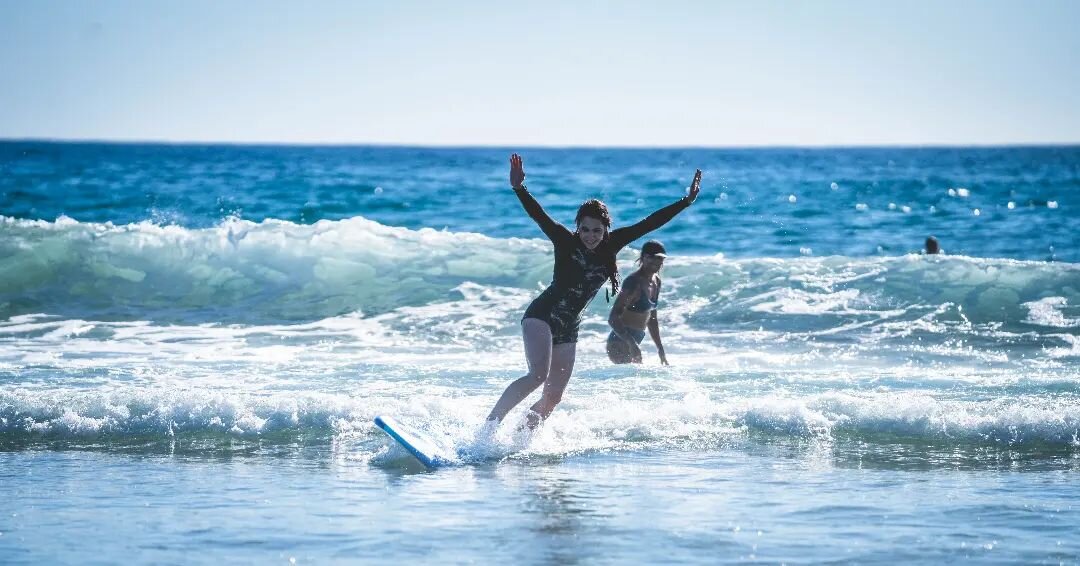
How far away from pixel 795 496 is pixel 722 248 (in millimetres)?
18273

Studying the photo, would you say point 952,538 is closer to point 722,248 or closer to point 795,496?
point 795,496

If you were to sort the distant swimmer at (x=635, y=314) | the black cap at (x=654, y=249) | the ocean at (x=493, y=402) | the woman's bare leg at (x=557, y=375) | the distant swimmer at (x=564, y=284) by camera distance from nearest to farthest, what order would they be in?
the ocean at (x=493, y=402) < the distant swimmer at (x=564, y=284) < the woman's bare leg at (x=557, y=375) < the black cap at (x=654, y=249) < the distant swimmer at (x=635, y=314)

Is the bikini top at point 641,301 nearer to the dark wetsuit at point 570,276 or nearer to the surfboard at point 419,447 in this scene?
the dark wetsuit at point 570,276

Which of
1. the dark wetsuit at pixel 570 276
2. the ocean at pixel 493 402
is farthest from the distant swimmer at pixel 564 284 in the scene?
the ocean at pixel 493 402

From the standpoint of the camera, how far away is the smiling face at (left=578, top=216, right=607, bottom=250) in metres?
7.51

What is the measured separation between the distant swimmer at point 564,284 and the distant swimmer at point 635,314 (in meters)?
3.58

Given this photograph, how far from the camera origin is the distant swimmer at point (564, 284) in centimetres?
753

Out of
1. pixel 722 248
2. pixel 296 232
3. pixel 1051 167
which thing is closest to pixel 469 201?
pixel 722 248

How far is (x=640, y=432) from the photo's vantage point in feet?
27.9

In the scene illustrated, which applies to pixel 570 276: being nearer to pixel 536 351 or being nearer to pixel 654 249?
pixel 536 351

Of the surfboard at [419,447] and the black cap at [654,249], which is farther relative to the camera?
the black cap at [654,249]

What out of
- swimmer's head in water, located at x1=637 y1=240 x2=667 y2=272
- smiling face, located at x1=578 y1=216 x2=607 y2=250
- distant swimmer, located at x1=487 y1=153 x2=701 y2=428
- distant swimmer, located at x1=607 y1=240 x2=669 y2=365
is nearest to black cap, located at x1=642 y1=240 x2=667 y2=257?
swimmer's head in water, located at x1=637 y1=240 x2=667 y2=272

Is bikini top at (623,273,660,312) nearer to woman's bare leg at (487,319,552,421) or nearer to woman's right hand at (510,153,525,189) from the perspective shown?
woman's bare leg at (487,319,552,421)

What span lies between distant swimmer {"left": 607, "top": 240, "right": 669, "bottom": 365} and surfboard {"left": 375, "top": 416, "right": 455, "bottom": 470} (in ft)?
13.0
